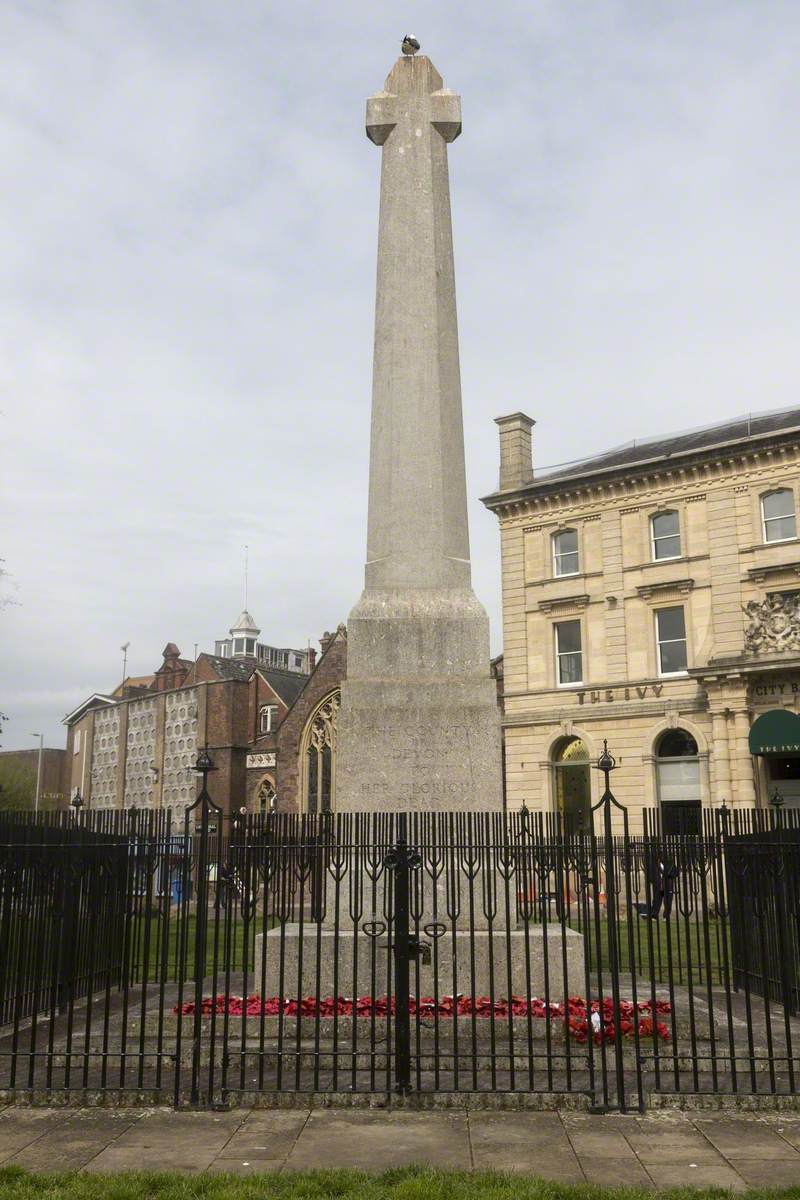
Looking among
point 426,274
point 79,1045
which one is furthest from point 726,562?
point 79,1045

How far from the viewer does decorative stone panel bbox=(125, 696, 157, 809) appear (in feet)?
199

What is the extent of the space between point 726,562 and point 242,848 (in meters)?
27.0

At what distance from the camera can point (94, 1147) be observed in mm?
5977

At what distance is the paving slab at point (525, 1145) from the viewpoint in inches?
217

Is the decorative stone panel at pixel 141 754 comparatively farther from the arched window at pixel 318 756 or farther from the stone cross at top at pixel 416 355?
the stone cross at top at pixel 416 355

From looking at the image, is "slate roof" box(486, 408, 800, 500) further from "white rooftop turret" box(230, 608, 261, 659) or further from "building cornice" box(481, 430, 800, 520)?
"white rooftop turret" box(230, 608, 261, 659)

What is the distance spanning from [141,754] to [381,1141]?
58225 millimetres

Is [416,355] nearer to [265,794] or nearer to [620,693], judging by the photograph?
[620,693]

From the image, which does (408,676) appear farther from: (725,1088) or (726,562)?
(726,562)

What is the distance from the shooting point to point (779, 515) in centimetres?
3138

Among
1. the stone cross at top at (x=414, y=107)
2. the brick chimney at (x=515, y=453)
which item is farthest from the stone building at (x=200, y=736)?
the stone cross at top at (x=414, y=107)

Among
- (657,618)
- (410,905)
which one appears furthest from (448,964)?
(657,618)

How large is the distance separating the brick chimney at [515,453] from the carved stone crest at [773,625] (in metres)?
10.2

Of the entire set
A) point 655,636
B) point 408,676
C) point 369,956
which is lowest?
point 369,956
